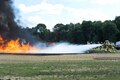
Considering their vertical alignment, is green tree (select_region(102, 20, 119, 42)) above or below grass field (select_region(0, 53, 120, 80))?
above

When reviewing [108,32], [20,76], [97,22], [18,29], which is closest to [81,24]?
[97,22]

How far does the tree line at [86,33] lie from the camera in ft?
531

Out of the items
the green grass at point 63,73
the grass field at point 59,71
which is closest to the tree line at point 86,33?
the grass field at point 59,71

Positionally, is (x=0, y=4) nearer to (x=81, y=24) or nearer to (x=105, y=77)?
(x=105, y=77)

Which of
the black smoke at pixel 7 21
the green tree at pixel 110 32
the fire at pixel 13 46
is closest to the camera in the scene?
the black smoke at pixel 7 21

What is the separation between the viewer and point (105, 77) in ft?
87.6

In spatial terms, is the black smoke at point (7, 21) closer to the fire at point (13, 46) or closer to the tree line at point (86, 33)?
the fire at point (13, 46)

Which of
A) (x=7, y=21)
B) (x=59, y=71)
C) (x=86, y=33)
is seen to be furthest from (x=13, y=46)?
(x=86, y=33)

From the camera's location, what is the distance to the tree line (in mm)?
161875

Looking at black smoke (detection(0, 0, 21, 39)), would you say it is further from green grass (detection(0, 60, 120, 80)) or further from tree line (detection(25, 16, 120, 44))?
tree line (detection(25, 16, 120, 44))

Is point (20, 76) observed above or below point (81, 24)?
below

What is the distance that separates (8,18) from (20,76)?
44890 mm

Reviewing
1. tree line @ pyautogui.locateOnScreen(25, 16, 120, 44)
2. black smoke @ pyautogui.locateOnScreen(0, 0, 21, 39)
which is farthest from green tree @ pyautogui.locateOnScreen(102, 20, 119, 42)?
black smoke @ pyautogui.locateOnScreen(0, 0, 21, 39)

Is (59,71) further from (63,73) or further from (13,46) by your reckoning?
(13,46)
